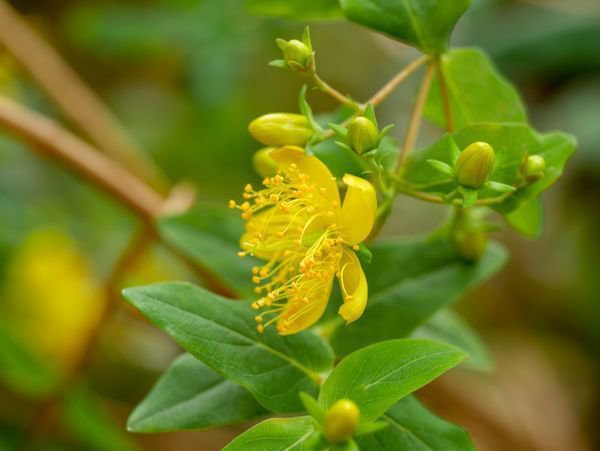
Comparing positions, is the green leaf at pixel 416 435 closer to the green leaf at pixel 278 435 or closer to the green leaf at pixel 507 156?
the green leaf at pixel 278 435

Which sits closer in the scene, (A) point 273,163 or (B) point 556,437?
(A) point 273,163

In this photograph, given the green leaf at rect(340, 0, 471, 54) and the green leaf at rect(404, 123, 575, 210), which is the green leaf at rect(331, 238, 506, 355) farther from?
the green leaf at rect(340, 0, 471, 54)

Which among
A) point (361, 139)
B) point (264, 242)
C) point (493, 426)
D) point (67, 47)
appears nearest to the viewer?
point (361, 139)

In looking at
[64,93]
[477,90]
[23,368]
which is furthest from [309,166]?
[64,93]

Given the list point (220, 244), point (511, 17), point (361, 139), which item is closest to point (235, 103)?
point (511, 17)

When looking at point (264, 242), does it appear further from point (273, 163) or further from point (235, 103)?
point (235, 103)

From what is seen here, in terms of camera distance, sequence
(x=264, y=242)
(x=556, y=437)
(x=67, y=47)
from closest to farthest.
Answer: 1. (x=264, y=242)
2. (x=556, y=437)
3. (x=67, y=47)

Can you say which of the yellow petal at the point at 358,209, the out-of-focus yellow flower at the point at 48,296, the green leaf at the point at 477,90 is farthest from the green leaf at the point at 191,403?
Result: the out-of-focus yellow flower at the point at 48,296

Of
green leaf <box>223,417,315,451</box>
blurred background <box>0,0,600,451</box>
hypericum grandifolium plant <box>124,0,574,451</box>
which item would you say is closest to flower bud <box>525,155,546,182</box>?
hypericum grandifolium plant <box>124,0,574,451</box>
